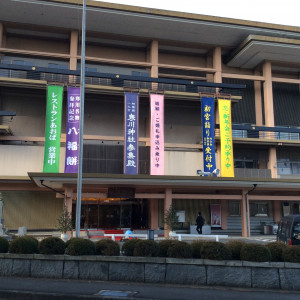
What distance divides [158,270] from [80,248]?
2551 millimetres

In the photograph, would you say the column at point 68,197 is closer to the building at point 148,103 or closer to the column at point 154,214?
the building at point 148,103

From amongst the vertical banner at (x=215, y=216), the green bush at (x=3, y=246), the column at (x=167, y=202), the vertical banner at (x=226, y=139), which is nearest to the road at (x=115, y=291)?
the green bush at (x=3, y=246)

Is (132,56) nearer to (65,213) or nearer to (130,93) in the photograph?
(130,93)

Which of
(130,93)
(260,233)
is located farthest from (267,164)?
(130,93)

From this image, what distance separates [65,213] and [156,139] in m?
9.71

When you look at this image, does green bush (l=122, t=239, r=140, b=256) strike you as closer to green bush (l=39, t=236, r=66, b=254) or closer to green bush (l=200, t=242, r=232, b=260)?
green bush (l=39, t=236, r=66, b=254)

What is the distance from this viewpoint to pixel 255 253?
1002 centimetres

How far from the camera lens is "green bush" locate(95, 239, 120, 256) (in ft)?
35.4

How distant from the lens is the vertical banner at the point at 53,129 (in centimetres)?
2611

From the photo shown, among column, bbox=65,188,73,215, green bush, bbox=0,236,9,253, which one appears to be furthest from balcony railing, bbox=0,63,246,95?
green bush, bbox=0,236,9,253

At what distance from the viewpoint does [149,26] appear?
3067cm

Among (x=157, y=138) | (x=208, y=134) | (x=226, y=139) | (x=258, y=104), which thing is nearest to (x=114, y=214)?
(x=157, y=138)

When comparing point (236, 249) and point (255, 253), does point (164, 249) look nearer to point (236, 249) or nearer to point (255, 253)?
point (236, 249)

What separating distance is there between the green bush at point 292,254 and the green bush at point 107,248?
5058 millimetres
